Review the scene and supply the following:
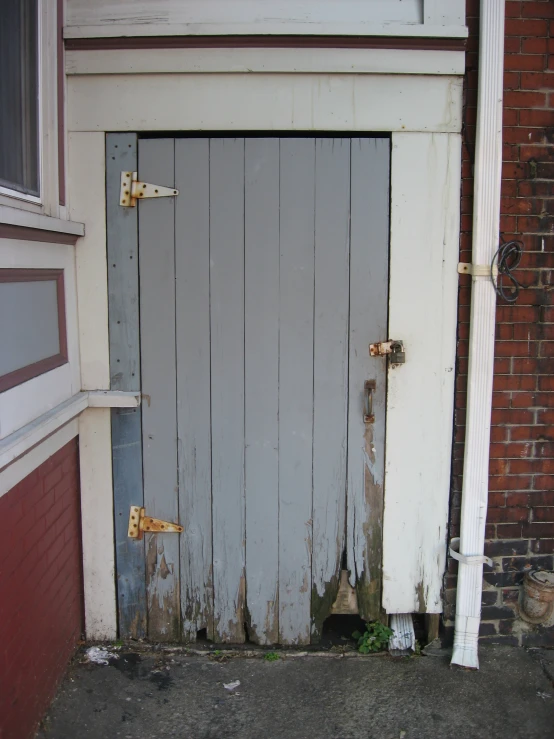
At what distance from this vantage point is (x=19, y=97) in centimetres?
239

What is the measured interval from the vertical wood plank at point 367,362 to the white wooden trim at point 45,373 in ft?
3.96

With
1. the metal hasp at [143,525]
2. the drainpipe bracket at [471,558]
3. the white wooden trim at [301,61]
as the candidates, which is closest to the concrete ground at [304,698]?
the drainpipe bracket at [471,558]

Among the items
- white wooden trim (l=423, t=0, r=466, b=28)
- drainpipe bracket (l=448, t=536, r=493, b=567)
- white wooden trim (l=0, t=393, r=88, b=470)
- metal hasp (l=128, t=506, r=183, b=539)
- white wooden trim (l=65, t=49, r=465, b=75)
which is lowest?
Answer: drainpipe bracket (l=448, t=536, r=493, b=567)

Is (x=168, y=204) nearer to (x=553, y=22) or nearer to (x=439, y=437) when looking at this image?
(x=439, y=437)

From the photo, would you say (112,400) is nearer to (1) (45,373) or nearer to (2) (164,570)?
(1) (45,373)

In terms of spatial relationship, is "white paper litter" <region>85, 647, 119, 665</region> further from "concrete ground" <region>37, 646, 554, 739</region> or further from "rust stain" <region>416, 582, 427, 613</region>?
"rust stain" <region>416, 582, 427, 613</region>

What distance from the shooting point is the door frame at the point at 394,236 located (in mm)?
2715

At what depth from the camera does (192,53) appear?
2688 mm

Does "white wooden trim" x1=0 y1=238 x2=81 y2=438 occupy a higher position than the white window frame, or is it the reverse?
the white window frame

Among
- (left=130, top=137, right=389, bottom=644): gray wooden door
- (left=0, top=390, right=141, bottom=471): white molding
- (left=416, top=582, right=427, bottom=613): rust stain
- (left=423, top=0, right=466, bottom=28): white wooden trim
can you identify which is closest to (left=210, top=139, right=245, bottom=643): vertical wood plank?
(left=130, top=137, right=389, bottom=644): gray wooden door

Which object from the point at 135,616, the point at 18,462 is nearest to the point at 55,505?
the point at 18,462

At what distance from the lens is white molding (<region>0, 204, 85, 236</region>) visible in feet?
6.84

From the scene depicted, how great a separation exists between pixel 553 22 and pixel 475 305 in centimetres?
122

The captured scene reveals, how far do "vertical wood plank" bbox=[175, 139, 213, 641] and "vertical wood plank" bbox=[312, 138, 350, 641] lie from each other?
483 millimetres
